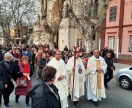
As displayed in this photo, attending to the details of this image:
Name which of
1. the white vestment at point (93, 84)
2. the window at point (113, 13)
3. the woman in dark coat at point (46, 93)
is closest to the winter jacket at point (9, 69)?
the white vestment at point (93, 84)

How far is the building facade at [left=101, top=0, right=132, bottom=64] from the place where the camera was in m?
17.4

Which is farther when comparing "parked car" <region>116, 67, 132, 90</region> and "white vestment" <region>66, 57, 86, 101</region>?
"parked car" <region>116, 67, 132, 90</region>

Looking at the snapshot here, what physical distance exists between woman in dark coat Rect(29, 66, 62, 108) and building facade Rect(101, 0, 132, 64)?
14.5 meters

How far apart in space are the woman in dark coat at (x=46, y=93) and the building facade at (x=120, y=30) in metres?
14.5

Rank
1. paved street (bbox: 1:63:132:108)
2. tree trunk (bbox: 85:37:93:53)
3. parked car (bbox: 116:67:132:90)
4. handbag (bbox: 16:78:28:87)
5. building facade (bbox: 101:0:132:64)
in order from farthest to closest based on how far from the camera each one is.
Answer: building facade (bbox: 101:0:132:64), tree trunk (bbox: 85:37:93:53), parked car (bbox: 116:67:132:90), paved street (bbox: 1:63:132:108), handbag (bbox: 16:78:28:87)

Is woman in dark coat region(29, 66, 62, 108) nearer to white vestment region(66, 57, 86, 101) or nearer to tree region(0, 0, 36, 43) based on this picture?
white vestment region(66, 57, 86, 101)

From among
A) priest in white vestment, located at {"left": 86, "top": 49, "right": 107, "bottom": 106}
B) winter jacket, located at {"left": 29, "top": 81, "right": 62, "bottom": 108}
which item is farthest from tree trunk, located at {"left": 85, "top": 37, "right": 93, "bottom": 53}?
winter jacket, located at {"left": 29, "top": 81, "right": 62, "bottom": 108}

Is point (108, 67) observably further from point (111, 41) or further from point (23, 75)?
point (111, 41)

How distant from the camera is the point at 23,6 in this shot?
71.1 ft

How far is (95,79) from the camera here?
5801 millimetres

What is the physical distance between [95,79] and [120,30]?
14.4 m

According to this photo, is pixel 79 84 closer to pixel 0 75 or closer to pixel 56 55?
pixel 56 55

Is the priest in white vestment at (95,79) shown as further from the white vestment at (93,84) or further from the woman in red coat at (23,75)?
the woman in red coat at (23,75)

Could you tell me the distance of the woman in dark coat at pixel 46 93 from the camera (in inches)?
92.9
